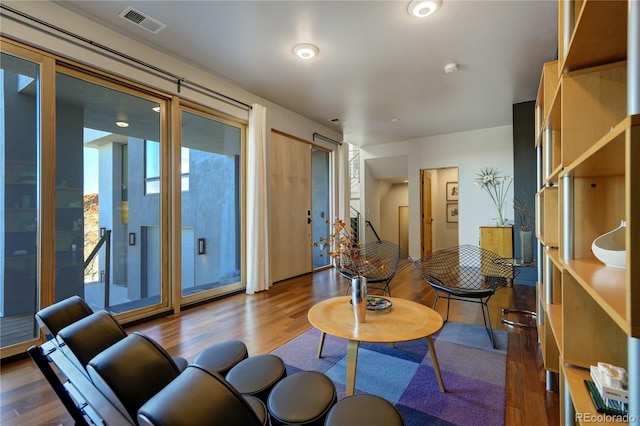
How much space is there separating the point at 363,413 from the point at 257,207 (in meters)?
3.13

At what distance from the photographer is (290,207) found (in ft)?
15.7

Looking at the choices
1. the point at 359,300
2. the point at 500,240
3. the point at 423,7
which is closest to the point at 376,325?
the point at 359,300

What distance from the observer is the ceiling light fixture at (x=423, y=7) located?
7.26 ft

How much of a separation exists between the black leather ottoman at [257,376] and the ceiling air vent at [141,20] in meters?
2.79

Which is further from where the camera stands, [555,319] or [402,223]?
[402,223]

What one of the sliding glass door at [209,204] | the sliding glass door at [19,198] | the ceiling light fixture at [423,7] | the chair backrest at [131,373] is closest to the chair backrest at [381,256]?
the sliding glass door at [209,204]

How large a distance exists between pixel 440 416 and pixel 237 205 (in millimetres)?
3307

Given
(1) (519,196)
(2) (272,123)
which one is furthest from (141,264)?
(1) (519,196)

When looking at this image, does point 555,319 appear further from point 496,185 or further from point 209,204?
point 496,185

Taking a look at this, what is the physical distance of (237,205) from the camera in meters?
4.02

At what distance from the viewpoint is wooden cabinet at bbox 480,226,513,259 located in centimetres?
465

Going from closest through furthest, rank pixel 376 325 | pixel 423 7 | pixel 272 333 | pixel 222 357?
pixel 222 357, pixel 376 325, pixel 423 7, pixel 272 333

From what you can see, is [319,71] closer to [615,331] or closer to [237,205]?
[237,205]

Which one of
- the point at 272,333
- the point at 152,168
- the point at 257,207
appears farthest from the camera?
the point at 257,207
